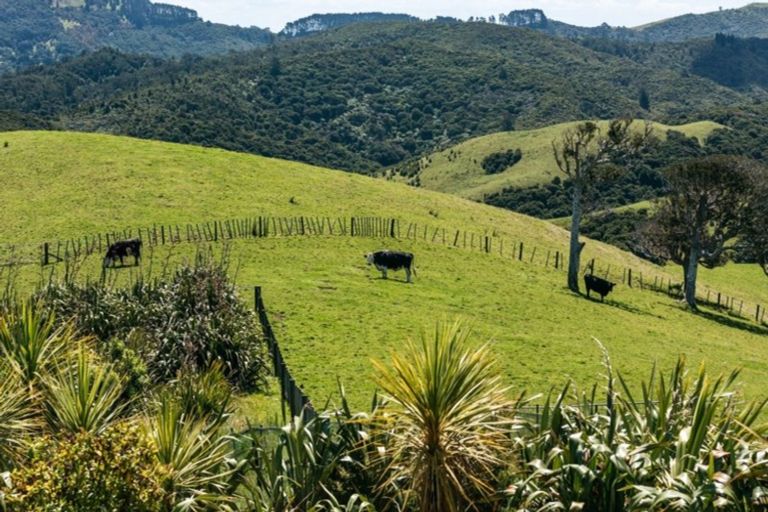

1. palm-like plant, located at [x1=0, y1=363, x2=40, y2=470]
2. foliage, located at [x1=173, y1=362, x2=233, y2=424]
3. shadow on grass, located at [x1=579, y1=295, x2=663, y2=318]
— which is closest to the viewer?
palm-like plant, located at [x1=0, y1=363, x2=40, y2=470]

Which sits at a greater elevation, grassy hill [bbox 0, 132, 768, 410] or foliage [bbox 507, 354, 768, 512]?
foliage [bbox 507, 354, 768, 512]

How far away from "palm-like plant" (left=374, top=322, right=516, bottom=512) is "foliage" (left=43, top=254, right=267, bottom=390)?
13.0 m

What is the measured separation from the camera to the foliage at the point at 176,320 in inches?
896

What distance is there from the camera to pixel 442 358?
9.44 metres

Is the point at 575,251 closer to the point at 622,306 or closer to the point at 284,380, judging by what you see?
the point at 622,306

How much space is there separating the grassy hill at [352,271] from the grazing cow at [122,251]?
0.98m

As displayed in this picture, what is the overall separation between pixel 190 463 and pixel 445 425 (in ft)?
12.1

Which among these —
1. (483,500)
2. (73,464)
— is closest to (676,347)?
(483,500)

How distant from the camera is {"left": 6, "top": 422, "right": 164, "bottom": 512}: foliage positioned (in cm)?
920

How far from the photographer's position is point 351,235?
2056 inches

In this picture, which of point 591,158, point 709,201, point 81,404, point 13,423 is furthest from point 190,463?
point 709,201

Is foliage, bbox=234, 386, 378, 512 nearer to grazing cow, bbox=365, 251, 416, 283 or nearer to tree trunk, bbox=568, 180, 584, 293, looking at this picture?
grazing cow, bbox=365, 251, 416, 283

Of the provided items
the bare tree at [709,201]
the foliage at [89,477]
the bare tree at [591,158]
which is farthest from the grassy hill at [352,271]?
the foliage at [89,477]

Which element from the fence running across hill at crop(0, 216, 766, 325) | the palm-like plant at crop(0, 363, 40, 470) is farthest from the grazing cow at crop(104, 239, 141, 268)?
the palm-like plant at crop(0, 363, 40, 470)
